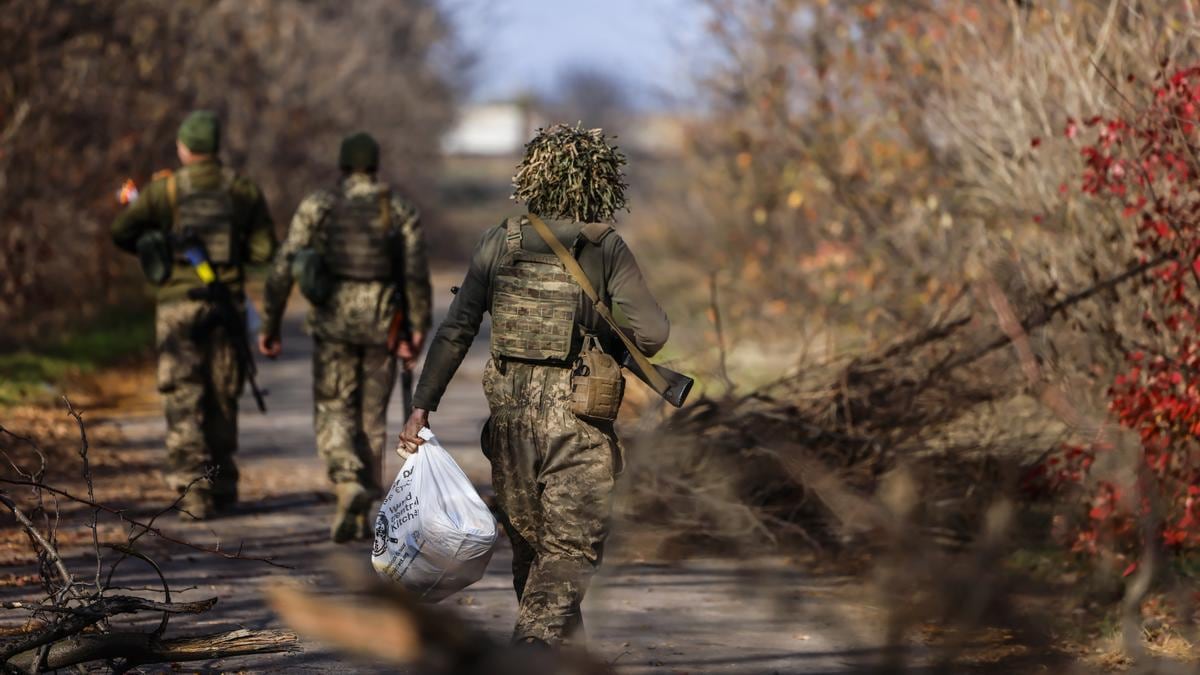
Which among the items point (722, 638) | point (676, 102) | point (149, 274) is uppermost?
point (676, 102)

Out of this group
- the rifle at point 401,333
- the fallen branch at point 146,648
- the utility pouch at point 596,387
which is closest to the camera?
the fallen branch at point 146,648

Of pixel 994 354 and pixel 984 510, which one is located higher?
pixel 994 354

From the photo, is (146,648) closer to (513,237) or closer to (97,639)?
(97,639)

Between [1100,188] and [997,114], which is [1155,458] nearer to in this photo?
[1100,188]

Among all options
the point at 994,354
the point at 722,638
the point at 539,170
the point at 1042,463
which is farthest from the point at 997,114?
the point at 539,170

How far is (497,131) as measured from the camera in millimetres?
132125

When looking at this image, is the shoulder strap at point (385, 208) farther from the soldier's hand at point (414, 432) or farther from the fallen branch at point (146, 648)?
the fallen branch at point (146, 648)

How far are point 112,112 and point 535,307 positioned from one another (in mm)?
13263

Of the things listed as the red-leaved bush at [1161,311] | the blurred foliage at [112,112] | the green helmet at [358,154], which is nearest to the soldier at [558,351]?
the red-leaved bush at [1161,311]

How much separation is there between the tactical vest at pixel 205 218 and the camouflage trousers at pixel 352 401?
842 mm

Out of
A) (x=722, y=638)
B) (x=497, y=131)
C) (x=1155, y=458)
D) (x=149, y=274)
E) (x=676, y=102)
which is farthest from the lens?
(x=497, y=131)

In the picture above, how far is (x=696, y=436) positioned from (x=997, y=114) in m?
2.54

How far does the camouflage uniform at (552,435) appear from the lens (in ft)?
17.9

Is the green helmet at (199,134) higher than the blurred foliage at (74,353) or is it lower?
higher
